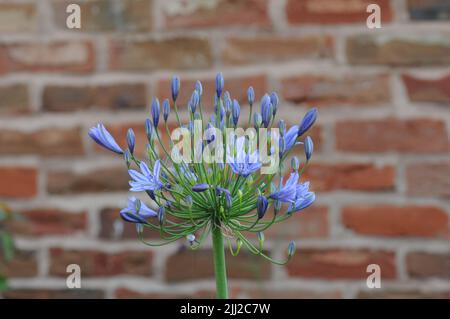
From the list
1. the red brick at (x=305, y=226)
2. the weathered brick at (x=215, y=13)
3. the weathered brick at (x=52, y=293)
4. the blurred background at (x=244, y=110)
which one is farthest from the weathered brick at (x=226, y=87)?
the weathered brick at (x=52, y=293)

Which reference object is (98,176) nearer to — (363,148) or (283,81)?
(283,81)

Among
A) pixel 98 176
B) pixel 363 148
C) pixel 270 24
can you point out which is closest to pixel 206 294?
pixel 98 176

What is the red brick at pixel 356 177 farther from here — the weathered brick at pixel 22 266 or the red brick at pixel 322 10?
the weathered brick at pixel 22 266

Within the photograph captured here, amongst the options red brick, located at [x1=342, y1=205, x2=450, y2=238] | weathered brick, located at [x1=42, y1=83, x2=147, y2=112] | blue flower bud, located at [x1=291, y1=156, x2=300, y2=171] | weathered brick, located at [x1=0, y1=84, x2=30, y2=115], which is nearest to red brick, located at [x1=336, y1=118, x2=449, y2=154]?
red brick, located at [x1=342, y1=205, x2=450, y2=238]

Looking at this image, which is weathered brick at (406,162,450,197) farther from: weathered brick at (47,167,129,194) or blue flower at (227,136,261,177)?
blue flower at (227,136,261,177)

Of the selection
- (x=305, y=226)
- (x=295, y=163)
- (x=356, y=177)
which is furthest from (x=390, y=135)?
(x=295, y=163)
